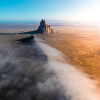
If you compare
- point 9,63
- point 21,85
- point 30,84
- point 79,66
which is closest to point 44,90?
point 30,84

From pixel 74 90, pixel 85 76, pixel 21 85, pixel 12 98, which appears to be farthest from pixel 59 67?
pixel 12 98

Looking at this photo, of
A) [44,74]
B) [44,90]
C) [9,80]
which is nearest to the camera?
[44,90]

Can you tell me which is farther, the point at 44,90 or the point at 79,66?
the point at 79,66

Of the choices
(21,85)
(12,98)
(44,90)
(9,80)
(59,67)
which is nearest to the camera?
(12,98)

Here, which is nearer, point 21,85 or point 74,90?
point 74,90

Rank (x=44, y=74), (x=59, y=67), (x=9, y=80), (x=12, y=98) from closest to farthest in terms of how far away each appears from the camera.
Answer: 1. (x=12, y=98)
2. (x=9, y=80)
3. (x=44, y=74)
4. (x=59, y=67)

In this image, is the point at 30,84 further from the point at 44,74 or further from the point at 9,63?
the point at 9,63

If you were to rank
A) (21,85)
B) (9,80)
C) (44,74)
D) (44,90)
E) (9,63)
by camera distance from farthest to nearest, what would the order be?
1. (9,63)
2. (44,74)
3. (9,80)
4. (21,85)
5. (44,90)

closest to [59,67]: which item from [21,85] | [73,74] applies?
[73,74]

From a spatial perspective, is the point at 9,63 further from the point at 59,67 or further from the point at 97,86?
the point at 97,86
